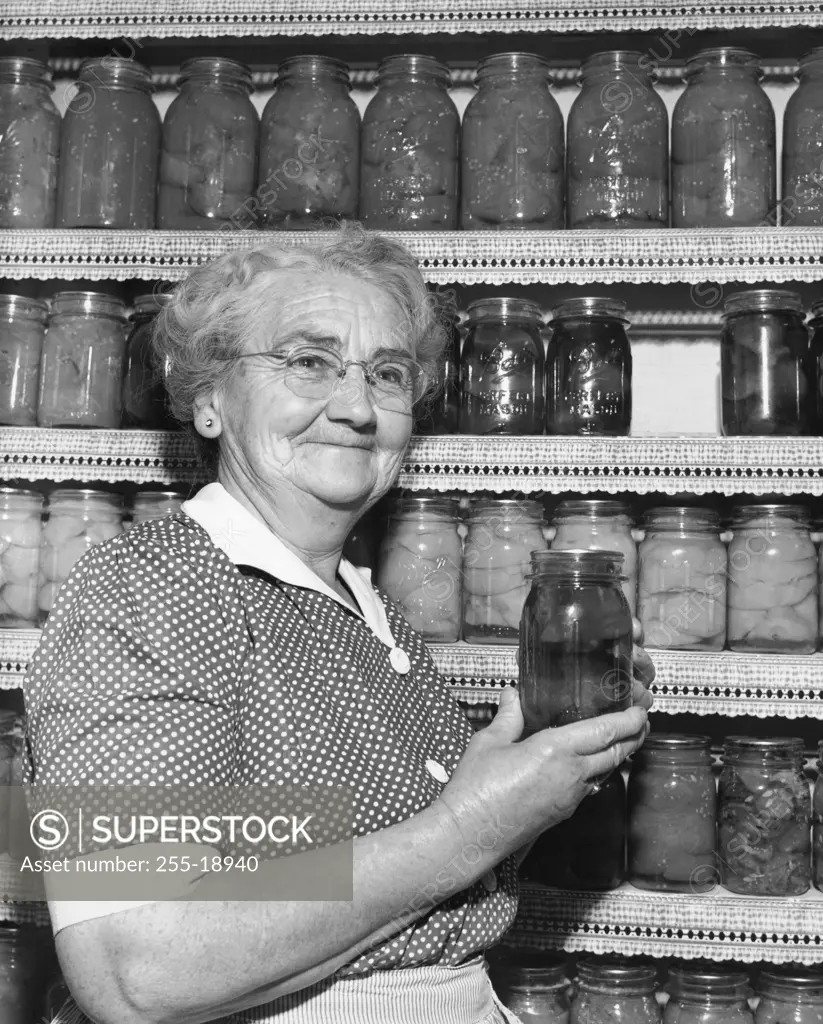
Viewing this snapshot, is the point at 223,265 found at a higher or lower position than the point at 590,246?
lower

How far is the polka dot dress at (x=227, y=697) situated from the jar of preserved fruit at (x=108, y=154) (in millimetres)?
710

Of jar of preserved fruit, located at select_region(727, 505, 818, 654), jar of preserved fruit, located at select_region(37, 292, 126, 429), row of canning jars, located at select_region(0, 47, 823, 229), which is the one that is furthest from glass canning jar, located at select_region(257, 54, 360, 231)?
jar of preserved fruit, located at select_region(727, 505, 818, 654)

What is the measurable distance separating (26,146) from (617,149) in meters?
0.83

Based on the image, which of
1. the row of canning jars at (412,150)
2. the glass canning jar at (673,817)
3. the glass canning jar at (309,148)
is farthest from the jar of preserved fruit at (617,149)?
the glass canning jar at (673,817)

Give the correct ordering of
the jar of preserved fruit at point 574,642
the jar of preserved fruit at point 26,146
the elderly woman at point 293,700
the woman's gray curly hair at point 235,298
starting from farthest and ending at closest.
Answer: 1. the jar of preserved fruit at point 26,146
2. the woman's gray curly hair at point 235,298
3. the jar of preserved fruit at point 574,642
4. the elderly woman at point 293,700

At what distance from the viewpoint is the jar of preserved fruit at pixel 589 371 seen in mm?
1467

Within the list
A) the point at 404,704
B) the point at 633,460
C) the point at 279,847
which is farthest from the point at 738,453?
the point at 279,847

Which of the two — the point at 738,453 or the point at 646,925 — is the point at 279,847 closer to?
the point at 646,925

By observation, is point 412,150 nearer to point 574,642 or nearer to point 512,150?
point 512,150

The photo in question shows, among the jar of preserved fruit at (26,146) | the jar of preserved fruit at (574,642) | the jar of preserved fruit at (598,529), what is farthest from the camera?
the jar of preserved fruit at (26,146)

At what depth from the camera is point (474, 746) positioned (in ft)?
3.07

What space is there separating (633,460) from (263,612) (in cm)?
63

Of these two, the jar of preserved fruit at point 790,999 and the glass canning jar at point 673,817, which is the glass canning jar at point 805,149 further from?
the jar of preserved fruit at point 790,999

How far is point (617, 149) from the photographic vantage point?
150cm
